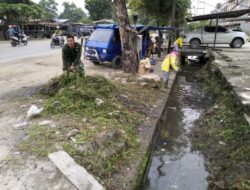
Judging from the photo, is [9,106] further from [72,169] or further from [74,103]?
[72,169]

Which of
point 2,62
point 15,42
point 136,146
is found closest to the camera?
point 136,146

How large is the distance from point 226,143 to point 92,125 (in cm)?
251

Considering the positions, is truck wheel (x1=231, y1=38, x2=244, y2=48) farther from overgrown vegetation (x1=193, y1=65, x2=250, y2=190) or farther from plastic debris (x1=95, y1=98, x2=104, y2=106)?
plastic debris (x1=95, y1=98, x2=104, y2=106)

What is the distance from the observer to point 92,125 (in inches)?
186

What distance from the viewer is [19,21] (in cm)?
3231

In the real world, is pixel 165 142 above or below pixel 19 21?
below

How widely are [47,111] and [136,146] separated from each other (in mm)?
1835

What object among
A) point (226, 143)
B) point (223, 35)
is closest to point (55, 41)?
point (223, 35)

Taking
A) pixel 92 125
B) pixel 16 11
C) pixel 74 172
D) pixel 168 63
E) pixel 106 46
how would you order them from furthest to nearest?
pixel 16 11 → pixel 106 46 → pixel 168 63 → pixel 92 125 → pixel 74 172

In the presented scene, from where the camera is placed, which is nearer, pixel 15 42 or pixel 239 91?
pixel 239 91

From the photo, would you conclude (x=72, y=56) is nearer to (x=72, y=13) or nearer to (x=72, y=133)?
(x=72, y=133)

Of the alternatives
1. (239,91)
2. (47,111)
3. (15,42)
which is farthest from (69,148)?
(15,42)

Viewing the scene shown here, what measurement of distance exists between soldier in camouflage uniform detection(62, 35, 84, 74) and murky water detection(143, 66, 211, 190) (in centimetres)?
244

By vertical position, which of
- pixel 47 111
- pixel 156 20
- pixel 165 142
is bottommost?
pixel 165 142
